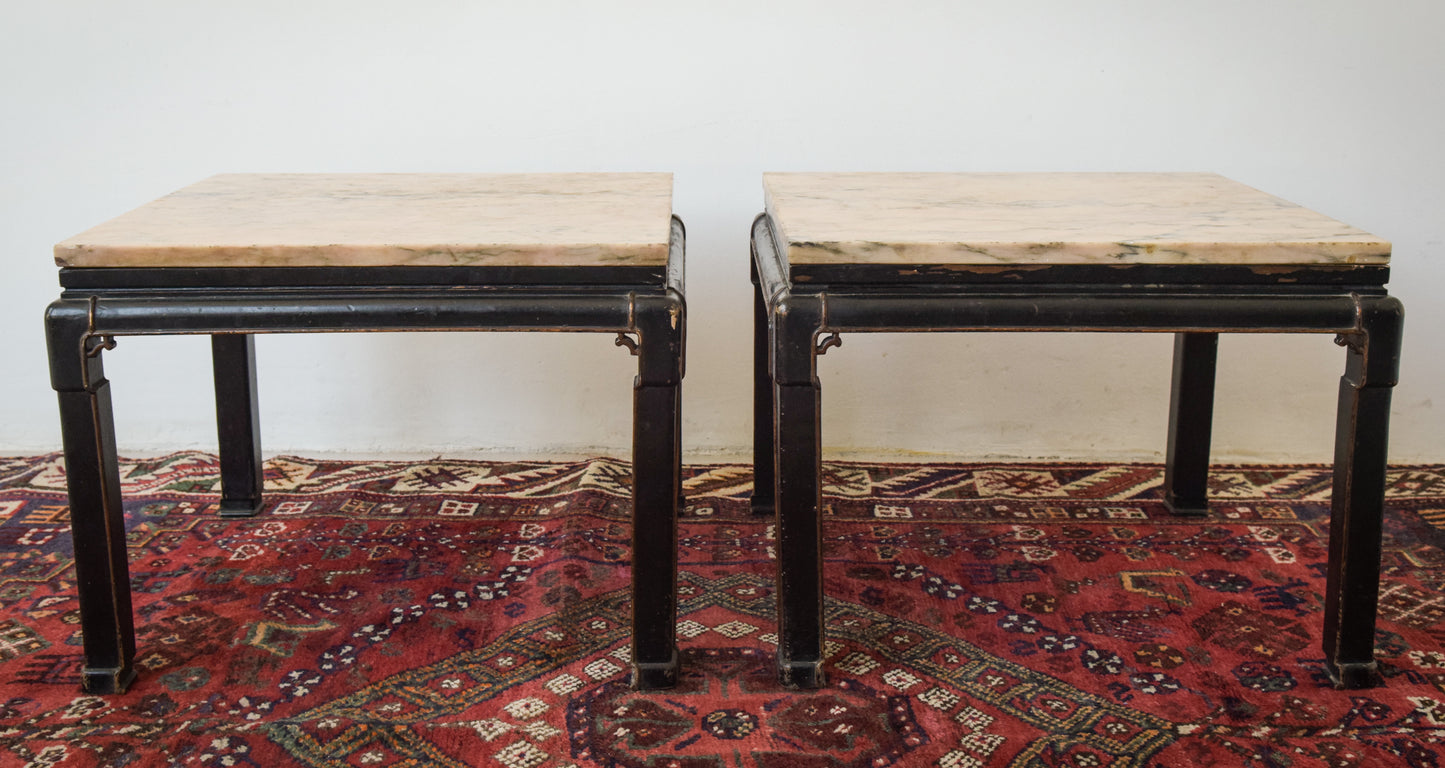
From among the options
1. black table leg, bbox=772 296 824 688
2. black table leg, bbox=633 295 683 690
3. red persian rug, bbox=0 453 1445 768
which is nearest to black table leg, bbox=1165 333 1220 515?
red persian rug, bbox=0 453 1445 768

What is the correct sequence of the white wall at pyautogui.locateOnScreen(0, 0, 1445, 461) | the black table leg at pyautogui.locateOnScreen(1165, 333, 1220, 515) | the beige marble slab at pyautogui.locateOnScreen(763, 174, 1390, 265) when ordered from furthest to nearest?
the white wall at pyautogui.locateOnScreen(0, 0, 1445, 461) → the black table leg at pyautogui.locateOnScreen(1165, 333, 1220, 515) → the beige marble slab at pyautogui.locateOnScreen(763, 174, 1390, 265)

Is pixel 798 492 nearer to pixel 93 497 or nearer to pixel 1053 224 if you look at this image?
pixel 1053 224

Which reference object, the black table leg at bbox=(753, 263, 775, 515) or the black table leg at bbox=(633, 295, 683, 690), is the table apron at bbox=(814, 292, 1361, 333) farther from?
the black table leg at bbox=(753, 263, 775, 515)

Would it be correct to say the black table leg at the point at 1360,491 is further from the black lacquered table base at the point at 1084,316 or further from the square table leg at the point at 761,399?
the square table leg at the point at 761,399

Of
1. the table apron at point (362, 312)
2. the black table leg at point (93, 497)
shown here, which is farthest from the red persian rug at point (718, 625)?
the table apron at point (362, 312)

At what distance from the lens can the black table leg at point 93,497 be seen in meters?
1.68

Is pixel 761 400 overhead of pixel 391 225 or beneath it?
beneath

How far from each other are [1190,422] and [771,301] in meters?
1.08

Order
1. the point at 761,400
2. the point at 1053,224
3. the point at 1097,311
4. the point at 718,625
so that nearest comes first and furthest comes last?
the point at 1097,311
the point at 1053,224
the point at 718,625
the point at 761,400

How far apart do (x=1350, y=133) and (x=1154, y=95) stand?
1.40 feet

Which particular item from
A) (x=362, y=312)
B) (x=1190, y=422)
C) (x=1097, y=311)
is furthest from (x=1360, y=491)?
(x=362, y=312)

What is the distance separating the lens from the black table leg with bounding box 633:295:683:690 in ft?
5.54

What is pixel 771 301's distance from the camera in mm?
1744

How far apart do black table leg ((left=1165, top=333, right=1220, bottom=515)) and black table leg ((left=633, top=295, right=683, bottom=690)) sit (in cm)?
109
